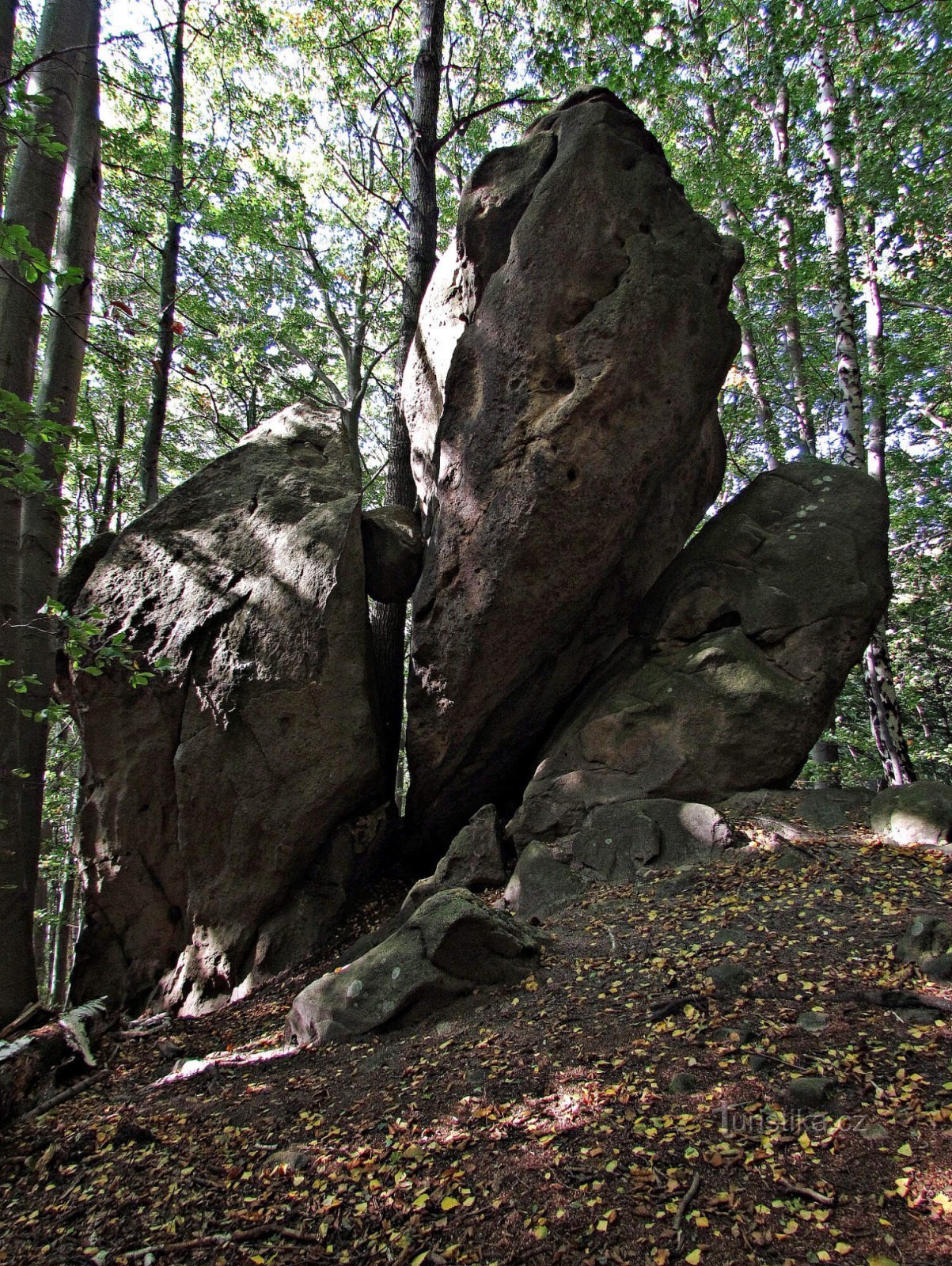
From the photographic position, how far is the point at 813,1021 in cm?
371

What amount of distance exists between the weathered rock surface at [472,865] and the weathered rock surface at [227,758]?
1191mm

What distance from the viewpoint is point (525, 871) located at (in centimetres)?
645

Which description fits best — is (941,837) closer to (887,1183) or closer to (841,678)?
(841,678)

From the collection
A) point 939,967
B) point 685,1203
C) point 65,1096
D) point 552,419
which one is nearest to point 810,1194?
point 685,1203

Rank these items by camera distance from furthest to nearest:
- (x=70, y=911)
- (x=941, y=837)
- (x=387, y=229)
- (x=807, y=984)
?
(x=387, y=229) < (x=70, y=911) < (x=941, y=837) < (x=807, y=984)

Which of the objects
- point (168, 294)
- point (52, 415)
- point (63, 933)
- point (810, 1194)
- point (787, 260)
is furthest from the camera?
point (63, 933)

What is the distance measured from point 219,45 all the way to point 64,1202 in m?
16.7

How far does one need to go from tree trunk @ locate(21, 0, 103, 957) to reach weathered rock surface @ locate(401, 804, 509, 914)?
140 inches

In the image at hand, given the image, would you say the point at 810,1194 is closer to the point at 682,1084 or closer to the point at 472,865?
the point at 682,1084

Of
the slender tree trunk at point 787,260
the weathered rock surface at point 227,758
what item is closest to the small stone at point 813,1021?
the weathered rock surface at point 227,758

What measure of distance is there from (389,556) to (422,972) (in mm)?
4632

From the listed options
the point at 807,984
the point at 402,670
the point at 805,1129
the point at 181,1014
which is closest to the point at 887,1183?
the point at 805,1129

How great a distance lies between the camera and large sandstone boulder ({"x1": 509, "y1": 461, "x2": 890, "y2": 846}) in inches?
274

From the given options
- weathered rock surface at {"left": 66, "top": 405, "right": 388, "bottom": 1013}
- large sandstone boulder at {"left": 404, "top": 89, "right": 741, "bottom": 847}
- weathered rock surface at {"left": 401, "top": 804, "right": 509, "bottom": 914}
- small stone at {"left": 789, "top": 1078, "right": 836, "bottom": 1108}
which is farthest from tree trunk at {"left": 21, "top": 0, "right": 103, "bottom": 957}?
small stone at {"left": 789, "top": 1078, "right": 836, "bottom": 1108}
